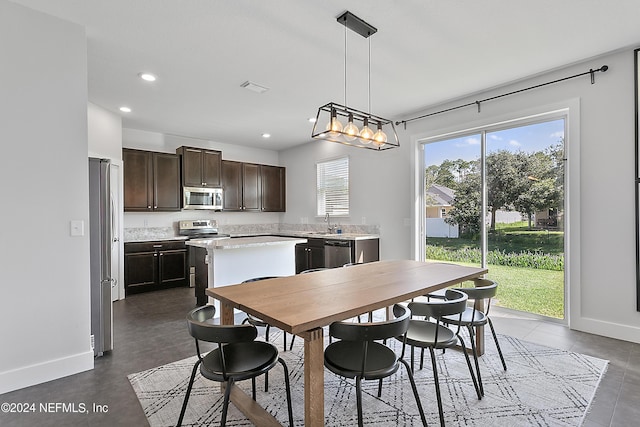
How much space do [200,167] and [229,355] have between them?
4.77m

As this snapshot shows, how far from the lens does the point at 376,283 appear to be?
2.26 metres

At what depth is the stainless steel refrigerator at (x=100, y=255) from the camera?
2719 millimetres

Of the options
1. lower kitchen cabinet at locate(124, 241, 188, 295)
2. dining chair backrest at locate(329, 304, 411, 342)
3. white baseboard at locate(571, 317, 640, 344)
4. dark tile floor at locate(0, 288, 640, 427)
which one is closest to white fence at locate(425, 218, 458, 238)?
dark tile floor at locate(0, 288, 640, 427)

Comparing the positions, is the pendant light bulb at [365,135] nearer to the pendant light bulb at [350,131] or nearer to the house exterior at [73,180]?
the pendant light bulb at [350,131]

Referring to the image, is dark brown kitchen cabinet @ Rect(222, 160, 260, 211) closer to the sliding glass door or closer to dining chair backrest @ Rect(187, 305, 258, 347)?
the sliding glass door

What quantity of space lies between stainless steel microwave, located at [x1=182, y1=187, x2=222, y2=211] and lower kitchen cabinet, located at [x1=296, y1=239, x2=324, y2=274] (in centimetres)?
182

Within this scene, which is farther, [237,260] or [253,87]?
[237,260]

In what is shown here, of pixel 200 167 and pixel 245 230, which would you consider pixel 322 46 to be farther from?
pixel 245 230

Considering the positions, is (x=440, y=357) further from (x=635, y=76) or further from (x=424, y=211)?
(x=635, y=76)

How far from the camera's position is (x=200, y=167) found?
19.5ft

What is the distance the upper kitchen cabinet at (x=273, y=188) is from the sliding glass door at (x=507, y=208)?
11.8 feet

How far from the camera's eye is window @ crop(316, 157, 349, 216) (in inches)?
236

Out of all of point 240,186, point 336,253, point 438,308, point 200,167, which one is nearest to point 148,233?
point 200,167

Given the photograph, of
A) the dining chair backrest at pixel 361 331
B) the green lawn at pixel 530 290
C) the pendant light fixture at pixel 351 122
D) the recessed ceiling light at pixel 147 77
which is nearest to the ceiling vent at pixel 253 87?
the recessed ceiling light at pixel 147 77
